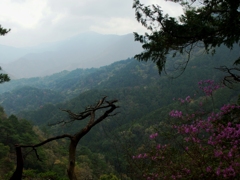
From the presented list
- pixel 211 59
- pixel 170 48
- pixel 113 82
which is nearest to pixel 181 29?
pixel 170 48

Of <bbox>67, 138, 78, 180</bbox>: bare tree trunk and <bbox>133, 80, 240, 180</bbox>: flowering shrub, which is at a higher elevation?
<bbox>67, 138, 78, 180</bbox>: bare tree trunk

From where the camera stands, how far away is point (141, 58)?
5008 millimetres

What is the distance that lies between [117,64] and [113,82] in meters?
59.9

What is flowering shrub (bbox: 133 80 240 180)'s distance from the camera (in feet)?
11.0

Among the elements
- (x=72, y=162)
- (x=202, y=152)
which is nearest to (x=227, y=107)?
(x=202, y=152)

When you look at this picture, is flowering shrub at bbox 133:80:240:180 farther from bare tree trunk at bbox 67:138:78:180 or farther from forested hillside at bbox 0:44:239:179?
forested hillside at bbox 0:44:239:179

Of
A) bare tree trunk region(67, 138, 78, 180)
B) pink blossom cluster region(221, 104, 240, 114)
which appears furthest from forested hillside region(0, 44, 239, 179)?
bare tree trunk region(67, 138, 78, 180)

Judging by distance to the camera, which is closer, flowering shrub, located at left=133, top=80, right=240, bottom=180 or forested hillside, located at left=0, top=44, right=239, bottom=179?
flowering shrub, located at left=133, top=80, right=240, bottom=180

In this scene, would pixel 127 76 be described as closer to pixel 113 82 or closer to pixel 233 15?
pixel 113 82

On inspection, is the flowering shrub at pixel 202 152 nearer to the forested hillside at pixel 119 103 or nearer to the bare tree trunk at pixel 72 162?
the bare tree trunk at pixel 72 162

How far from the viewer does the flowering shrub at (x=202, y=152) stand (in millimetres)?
3357

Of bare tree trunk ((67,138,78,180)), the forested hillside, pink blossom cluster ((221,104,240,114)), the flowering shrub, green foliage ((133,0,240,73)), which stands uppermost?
green foliage ((133,0,240,73))

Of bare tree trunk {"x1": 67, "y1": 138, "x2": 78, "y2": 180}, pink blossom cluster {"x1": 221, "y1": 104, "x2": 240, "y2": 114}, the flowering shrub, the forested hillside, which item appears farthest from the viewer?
the forested hillside

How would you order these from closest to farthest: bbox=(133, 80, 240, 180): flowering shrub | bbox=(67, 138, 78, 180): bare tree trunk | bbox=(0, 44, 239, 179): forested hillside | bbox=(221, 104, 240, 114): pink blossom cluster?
bbox=(67, 138, 78, 180): bare tree trunk
bbox=(133, 80, 240, 180): flowering shrub
bbox=(221, 104, 240, 114): pink blossom cluster
bbox=(0, 44, 239, 179): forested hillside
